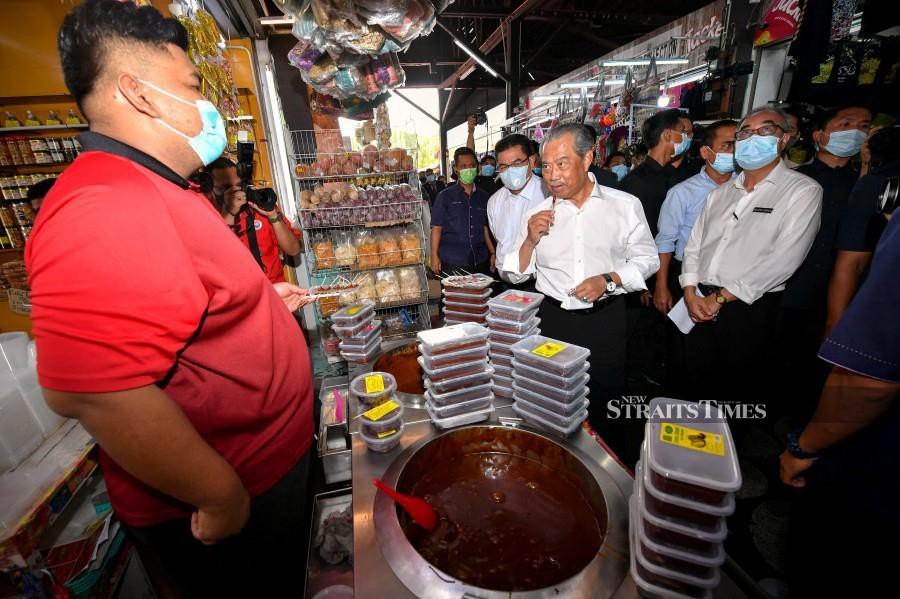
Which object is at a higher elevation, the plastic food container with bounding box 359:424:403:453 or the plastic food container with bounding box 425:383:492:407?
the plastic food container with bounding box 425:383:492:407

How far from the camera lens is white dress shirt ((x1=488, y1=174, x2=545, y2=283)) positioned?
3.23 metres

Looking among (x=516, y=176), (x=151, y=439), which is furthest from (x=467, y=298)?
(x=151, y=439)

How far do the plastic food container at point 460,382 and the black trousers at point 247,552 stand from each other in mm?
550

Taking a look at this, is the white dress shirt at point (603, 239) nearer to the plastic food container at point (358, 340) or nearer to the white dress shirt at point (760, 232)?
the white dress shirt at point (760, 232)

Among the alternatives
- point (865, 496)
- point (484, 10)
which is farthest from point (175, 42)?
point (484, 10)

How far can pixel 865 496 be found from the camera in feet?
3.07

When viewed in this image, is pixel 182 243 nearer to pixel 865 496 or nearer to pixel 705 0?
pixel 865 496

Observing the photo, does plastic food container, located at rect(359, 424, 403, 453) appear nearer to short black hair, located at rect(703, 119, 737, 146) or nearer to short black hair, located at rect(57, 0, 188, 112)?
short black hair, located at rect(57, 0, 188, 112)

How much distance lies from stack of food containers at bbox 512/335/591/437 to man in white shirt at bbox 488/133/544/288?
5.17 feet

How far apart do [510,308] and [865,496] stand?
1176mm

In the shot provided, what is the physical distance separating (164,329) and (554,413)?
1.19 metres

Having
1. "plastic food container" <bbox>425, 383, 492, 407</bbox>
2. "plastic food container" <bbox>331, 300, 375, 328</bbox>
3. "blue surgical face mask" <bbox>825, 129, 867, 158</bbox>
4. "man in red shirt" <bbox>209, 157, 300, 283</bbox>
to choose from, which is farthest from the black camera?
"blue surgical face mask" <bbox>825, 129, 867, 158</bbox>

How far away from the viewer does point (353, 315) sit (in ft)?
6.91

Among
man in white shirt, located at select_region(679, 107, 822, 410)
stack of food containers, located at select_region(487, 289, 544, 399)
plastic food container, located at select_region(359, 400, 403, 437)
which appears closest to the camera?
plastic food container, located at select_region(359, 400, 403, 437)
